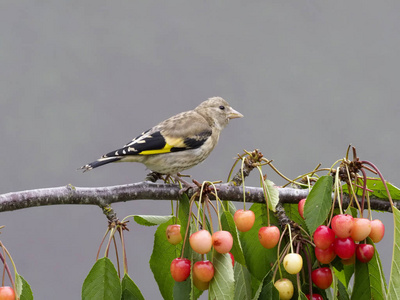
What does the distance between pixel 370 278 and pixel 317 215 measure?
0.57 ft

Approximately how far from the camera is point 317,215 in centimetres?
119

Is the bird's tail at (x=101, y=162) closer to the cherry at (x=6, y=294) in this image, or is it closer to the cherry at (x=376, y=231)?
the cherry at (x=6, y=294)

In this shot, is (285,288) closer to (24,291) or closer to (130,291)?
(130,291)

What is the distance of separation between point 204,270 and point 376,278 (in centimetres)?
34

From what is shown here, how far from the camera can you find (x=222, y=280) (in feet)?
3.80

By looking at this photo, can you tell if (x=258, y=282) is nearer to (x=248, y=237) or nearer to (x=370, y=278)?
(x=248, y=237)

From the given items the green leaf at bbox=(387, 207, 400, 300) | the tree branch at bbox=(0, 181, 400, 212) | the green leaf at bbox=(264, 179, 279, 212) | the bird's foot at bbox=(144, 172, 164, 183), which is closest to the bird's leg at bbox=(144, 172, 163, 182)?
the bird's foot at bbox=(144, 172, 164, 183)

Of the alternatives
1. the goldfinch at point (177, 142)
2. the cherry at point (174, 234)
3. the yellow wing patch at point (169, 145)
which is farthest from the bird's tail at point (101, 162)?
the cherry at point (174, 234)

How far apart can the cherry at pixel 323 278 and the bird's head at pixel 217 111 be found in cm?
114

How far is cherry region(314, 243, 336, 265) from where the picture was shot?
1.22m

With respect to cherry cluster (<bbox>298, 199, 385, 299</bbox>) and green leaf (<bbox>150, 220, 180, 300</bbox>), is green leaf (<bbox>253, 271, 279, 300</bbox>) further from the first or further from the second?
green leaf (<bbox>150, 220, 180, 300</bbox>)

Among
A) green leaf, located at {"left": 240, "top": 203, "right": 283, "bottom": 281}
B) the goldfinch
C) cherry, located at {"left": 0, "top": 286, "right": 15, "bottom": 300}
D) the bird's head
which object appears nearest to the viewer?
cherry, located at {"left": 0, "top": 286, "right": 15, "bottom": 300}

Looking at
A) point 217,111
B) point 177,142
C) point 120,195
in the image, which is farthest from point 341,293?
point 217,111

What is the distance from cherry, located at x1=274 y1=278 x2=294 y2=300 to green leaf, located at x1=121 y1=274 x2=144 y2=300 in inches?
10.9
